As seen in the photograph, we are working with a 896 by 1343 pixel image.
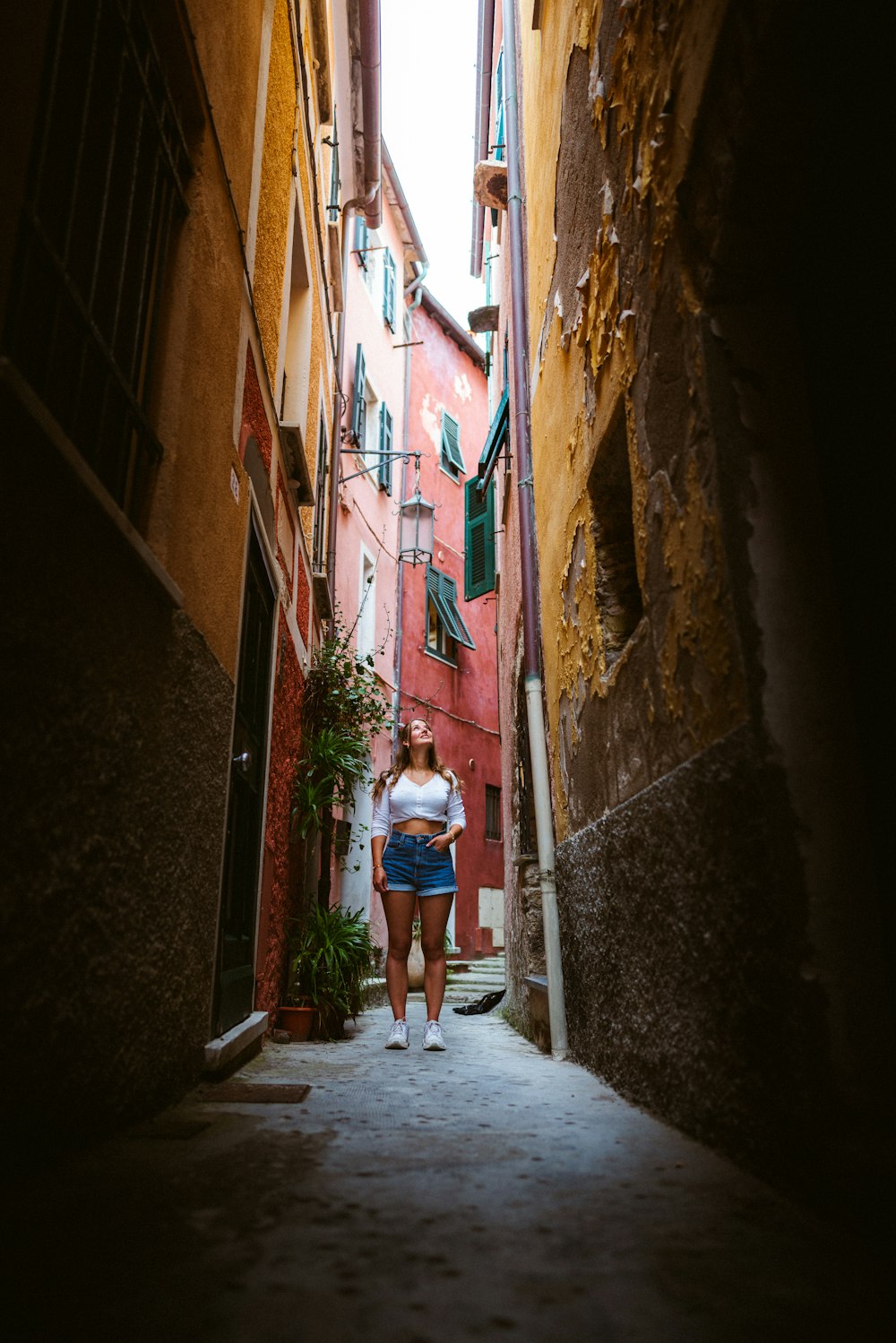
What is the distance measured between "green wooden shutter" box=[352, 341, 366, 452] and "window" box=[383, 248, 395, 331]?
7.41ft

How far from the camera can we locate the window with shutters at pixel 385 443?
13.5 metres


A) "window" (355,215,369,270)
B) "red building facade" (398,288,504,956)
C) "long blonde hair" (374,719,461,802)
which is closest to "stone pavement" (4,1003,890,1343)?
"long blonde hair" (374,719,461,802)

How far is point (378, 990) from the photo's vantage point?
866 cm

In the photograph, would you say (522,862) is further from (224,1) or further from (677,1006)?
(224,1)

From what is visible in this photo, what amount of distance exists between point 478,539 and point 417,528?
178cm

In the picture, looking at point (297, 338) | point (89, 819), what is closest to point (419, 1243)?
point (89, 819)

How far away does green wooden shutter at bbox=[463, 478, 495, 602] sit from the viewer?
34.6 ft

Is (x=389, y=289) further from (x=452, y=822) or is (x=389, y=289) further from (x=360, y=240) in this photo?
(x=452, y=822)

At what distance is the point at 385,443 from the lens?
13.7 m

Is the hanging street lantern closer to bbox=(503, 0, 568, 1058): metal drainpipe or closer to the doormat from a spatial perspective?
bbox=(503, 0, 568, 1058): metal drainpipe

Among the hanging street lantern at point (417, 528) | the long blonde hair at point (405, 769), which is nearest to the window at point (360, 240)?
the hanging street lantern at point (417, 528)

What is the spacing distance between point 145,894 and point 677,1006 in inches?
53.8

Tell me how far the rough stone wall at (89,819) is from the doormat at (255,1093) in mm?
107

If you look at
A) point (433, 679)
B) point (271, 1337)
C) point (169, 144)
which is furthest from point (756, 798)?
point (433, 679)
